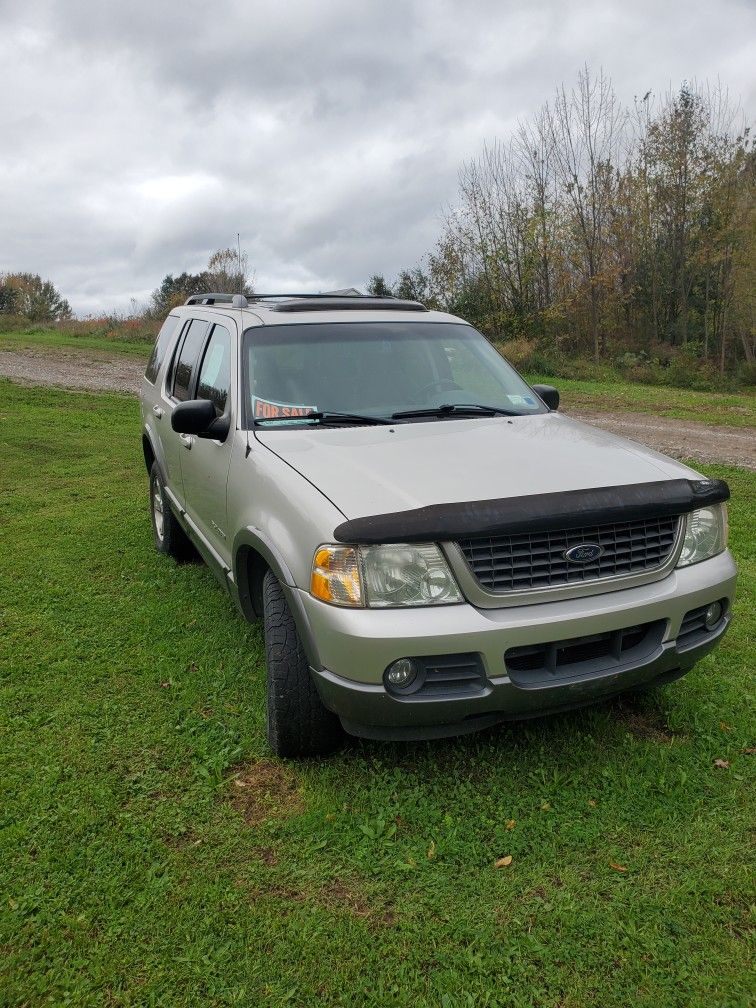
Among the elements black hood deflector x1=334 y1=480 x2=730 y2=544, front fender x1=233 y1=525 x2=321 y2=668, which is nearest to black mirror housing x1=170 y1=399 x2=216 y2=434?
front fender x1=233 y1=525 x2=321 y2=668

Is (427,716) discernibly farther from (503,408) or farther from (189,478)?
(189,478)

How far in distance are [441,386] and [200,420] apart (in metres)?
1.26

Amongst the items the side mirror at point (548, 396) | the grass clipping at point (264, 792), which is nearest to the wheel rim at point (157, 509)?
the side mirror at point (548, 396)

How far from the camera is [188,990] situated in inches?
84.1

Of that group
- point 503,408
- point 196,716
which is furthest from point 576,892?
point 503,408

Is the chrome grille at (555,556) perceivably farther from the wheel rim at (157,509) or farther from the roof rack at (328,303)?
the wheel rim at (157,509)

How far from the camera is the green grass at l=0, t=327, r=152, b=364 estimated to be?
2253 centimetres

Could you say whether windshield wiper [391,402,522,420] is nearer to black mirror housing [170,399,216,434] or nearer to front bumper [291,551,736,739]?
black mirror housing [170,399,216,434]

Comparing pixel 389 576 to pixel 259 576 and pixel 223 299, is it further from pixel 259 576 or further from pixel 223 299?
pixel 223 299

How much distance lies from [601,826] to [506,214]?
93.0 ft

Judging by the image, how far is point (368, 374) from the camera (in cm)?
391

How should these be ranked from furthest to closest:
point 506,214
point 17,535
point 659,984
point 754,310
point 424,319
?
point 506,214, point 754,310, point 17,535, point 424,319, point 659,984

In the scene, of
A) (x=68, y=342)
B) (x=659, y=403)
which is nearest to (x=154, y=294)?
(x=68, y=342)

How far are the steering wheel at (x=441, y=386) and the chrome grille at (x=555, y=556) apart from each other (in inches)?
57.4
